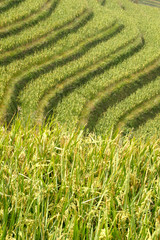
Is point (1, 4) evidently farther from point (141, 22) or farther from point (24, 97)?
point (141, 22)

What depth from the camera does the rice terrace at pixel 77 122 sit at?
3.71 meters

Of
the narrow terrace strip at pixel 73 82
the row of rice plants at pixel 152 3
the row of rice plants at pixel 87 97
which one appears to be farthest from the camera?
the row of rice plants at pixel 152 3

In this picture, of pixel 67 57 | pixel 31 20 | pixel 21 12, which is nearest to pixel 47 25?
pixel 31 20

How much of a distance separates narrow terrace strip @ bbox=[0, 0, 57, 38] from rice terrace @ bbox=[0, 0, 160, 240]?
5.3 inches

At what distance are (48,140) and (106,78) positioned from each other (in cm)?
2919

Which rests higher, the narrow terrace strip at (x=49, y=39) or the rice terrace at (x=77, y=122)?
the narrow terrace strip at (x=49, y=39)

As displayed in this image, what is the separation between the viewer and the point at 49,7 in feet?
141

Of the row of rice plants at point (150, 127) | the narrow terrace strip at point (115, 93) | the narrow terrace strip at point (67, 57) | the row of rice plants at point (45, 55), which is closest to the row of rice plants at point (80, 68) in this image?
the narrow terrace strip at point (67, 57)

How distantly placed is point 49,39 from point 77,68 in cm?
596

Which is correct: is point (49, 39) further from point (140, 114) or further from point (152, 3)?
point (152, 3)

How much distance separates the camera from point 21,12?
38.8 m

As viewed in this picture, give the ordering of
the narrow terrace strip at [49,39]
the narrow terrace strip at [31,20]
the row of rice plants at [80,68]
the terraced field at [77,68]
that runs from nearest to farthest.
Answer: the terraced field at [77,68] → the row of rice plants at [80,68] → the narrow terrace strip at [49,39] → the narrow terrace strip at [31,20]

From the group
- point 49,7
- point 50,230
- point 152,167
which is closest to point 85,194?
point 50,230

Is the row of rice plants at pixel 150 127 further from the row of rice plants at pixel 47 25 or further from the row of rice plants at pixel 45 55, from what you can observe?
the row of rice plants at pixel 47 25
